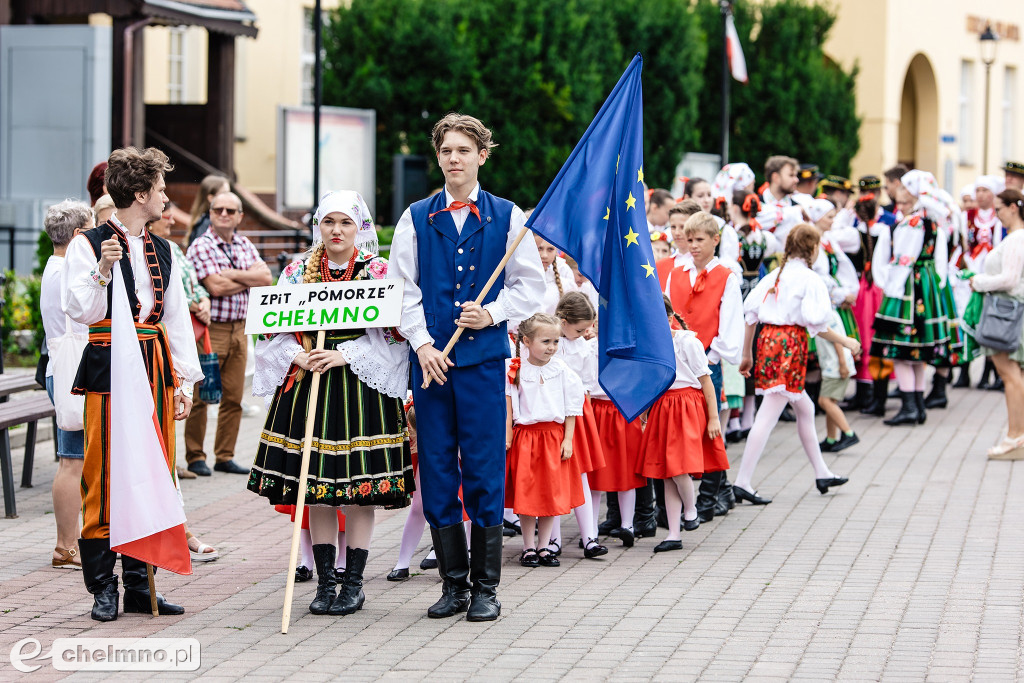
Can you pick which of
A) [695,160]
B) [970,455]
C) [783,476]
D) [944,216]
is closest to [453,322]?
[783,476]

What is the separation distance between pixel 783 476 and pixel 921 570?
2.75 meters

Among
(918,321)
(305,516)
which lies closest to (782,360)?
(305,516)

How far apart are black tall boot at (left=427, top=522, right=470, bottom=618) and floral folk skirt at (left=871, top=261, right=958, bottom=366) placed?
23.3 ft

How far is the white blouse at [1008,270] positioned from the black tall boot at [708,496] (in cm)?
346

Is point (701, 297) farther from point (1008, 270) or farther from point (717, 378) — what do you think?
point (1008, 270)

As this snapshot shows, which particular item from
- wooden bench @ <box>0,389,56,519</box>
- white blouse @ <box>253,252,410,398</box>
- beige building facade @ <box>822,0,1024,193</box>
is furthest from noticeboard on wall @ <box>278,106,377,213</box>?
beige building facade @ <box>822,0,1024,193</box>

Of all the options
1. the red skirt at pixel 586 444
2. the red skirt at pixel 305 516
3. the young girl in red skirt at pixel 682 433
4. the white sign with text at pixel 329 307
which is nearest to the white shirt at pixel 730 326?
the young girl in red skirt at pixel 682 433

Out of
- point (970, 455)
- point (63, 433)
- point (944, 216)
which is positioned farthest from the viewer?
point (944, 216)

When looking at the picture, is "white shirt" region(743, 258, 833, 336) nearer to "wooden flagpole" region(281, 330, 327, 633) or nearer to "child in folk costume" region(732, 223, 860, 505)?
"child in folk costume" region(732, 223, 860, 505)

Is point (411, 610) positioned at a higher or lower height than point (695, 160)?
lower

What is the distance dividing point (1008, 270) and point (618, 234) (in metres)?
5.28

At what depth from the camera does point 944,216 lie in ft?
40.3

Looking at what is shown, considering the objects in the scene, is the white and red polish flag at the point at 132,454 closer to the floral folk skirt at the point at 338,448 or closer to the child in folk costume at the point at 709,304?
the floral folk skirt at the point at 338,448

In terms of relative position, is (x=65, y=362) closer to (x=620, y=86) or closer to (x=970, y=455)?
(x=620, y=86)
